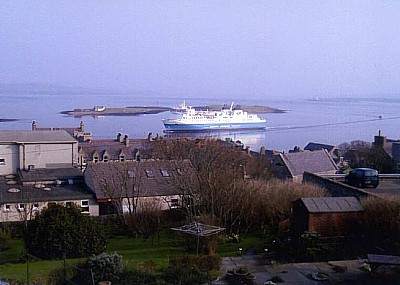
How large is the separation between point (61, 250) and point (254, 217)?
4412 mm

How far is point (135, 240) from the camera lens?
1066 cm

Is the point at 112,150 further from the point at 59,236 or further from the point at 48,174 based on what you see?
the point at 59,236

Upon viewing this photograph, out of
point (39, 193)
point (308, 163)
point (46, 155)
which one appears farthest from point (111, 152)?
point (39, 193)

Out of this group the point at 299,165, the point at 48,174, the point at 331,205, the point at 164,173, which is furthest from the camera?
the point at 299,165

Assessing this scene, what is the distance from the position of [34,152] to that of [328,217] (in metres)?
12.4

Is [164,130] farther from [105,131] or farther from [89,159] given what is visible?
[89,159]

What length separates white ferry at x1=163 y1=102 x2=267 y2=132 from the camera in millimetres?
51750

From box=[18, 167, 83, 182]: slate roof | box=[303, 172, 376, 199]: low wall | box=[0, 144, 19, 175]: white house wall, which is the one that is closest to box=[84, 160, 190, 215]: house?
box=[18, 167, 83, 182]: slate roof

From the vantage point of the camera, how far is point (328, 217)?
8430mm

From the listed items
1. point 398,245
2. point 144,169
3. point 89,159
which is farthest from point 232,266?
point 89,159

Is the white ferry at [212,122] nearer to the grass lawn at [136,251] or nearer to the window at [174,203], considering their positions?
the window at [174,203]

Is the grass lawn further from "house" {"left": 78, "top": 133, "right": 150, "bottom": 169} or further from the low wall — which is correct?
"house" {"left": 78, "top": 133, "right": 150, "bottom": 169}

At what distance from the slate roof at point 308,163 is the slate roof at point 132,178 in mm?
4588

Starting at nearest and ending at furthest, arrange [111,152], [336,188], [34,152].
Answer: [336,188] < [34,152] < [111,152]
